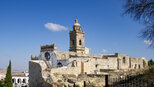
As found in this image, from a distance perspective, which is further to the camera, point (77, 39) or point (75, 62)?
point (77, 39)

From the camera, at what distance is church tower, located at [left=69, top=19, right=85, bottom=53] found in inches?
1419

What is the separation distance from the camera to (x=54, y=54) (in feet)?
95.8

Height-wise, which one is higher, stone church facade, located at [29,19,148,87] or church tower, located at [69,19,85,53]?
church tower, located at [69,19,85,53]

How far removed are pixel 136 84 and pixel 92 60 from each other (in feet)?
66.8

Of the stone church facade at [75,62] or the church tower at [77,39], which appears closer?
the stone church facade at [75,62]

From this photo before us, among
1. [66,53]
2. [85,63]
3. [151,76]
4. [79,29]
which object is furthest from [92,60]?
[151,76]

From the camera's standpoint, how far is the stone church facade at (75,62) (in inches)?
951

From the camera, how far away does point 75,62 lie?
25.9 m

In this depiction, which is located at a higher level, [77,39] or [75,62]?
[77,39]

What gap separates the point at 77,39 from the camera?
3616 centimetres

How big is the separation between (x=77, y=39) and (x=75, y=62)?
10772 mm

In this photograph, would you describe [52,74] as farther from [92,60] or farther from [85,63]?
[92,60]

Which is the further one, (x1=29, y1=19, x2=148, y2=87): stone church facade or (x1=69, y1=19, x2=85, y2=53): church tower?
(x1=69, y1=19, x2=85, y2=53): church tower

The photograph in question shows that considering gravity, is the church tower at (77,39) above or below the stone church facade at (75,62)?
above
